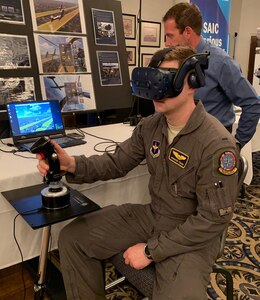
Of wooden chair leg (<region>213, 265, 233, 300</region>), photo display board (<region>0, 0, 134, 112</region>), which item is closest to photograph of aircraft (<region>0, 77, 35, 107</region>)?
photo display board (<region>0, 0, 134, 112</region>)

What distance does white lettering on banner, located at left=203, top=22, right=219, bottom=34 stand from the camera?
3574mm

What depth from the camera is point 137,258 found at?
3.70 ft

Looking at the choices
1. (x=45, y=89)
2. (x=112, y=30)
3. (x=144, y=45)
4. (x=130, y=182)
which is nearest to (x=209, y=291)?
(x=130, y=182)

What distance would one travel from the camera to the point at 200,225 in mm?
1081

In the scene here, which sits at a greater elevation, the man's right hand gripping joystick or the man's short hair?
the man's short hair

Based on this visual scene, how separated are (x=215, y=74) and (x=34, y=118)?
104cm

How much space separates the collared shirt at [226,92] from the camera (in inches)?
70.5

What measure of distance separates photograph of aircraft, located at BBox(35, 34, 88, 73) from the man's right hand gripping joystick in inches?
42.1

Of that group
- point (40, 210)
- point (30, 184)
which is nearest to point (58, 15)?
point (30, 184)

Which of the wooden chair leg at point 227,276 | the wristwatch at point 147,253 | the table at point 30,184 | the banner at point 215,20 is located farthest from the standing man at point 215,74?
the banner at point 215,20

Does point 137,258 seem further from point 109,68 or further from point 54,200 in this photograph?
point 109,68

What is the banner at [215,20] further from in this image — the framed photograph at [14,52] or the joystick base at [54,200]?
the joystick base at [54,200]

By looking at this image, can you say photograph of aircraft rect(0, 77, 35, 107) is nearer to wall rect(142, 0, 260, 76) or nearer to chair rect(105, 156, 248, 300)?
chair rect(105, 156, 248, 300)

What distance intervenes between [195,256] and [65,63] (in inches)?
62.1
